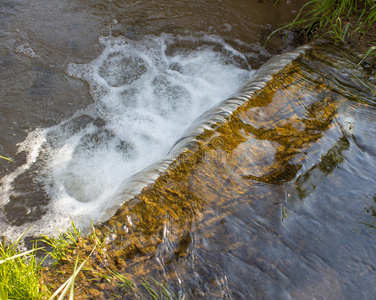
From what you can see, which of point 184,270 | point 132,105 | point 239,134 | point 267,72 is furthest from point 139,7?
point 184,270

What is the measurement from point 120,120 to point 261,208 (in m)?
2.02

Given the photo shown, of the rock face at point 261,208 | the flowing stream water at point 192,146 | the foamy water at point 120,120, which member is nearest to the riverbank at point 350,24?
the flowing stream water at point 192,146

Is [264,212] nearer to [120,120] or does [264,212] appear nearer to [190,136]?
[190,136]

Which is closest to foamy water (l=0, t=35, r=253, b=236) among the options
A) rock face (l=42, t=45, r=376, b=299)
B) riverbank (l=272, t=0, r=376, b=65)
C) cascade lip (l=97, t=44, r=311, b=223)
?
cascade lip (l=97, t=44, r=311, b=223)

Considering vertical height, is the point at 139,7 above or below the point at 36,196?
above

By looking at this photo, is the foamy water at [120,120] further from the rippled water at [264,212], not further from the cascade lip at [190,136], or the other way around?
the rippled water at [264,212]

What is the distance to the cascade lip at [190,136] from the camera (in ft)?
6.45

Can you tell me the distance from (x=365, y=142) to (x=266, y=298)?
69.3 inches

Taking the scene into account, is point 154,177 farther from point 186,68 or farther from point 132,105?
point 186,68

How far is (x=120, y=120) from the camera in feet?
11.1

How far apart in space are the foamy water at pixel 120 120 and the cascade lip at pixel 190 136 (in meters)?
0.50

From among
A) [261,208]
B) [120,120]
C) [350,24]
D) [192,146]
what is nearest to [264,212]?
[261,208]

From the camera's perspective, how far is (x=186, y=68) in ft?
13.4

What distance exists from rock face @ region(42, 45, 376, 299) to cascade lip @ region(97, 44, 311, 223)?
2 centimetres
